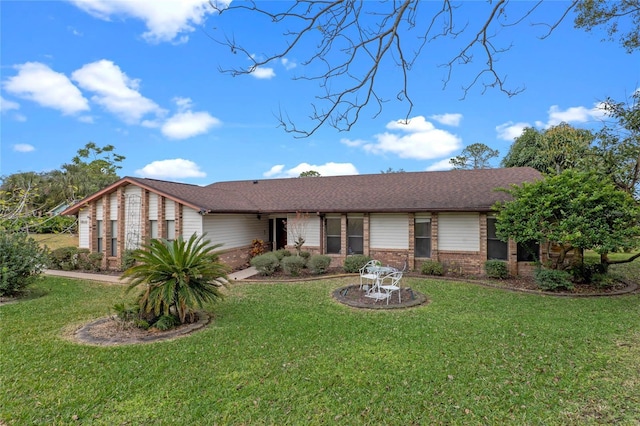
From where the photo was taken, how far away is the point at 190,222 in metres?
13.1

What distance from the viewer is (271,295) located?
9461mm

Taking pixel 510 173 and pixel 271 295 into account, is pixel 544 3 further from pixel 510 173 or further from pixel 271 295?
pixel 510 173

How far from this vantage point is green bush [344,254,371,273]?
1275 centimetres

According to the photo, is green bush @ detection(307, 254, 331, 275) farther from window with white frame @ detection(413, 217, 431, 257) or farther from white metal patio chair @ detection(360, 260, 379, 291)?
window with white frame @ detection(413, 217, 431, 257)

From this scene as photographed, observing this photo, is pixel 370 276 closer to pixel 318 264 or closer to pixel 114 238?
pixel 318 264

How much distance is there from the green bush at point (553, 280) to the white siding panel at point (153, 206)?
1441 cm

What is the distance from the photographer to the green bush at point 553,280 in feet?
31.0

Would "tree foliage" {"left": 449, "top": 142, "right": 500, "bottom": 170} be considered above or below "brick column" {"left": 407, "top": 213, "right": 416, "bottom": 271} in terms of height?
above

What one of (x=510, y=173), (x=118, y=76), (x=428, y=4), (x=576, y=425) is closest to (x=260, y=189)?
(x=118, y=76)

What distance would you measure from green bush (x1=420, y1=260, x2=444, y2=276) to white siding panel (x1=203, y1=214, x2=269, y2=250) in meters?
8.14

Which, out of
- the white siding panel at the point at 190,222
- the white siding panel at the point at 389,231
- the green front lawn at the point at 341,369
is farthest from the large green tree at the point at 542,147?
the white siding panel at the point at 190,222

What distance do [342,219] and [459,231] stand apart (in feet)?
15.7

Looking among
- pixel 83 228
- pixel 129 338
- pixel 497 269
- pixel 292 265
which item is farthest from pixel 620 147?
pixel 83 228

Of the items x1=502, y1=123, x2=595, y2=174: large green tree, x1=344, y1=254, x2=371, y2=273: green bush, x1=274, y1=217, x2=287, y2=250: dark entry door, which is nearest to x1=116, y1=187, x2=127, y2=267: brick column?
x1=274, y1=217, x2=287, y2=250: dark entry door
